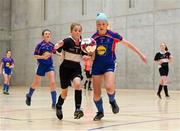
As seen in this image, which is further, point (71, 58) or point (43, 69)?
point (43, 69)

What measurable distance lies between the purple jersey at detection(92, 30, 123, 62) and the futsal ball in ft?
0.99

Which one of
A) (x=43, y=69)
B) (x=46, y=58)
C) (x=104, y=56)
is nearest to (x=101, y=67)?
(x=104, y=56)

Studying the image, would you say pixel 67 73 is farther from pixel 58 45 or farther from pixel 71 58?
pixel 58 45

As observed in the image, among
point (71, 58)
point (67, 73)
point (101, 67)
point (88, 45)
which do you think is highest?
point (88, 45)

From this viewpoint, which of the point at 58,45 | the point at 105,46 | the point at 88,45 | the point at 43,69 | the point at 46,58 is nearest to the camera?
the point at 88,45

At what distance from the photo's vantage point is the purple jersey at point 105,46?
7984 millimetres

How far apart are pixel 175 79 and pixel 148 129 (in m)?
16.1

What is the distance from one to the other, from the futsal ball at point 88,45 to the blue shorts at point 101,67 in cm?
39

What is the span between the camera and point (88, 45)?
24.7ft

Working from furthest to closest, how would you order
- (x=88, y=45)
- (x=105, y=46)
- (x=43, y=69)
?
(x=43, y=69) → (x=105, y=46) → (x=88, y=45)

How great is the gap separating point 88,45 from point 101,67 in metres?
0.68

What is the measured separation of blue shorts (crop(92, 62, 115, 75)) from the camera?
8016mm

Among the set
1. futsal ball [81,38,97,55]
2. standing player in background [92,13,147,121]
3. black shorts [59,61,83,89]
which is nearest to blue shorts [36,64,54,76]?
black shorts [59,61,83,89]

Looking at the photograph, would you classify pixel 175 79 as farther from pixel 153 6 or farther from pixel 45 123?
pixel 45 123
